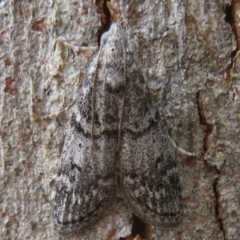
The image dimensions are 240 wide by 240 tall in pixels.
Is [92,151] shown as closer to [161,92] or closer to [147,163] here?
[147,163]

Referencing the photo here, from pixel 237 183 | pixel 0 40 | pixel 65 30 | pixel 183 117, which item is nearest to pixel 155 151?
pixel 183 117

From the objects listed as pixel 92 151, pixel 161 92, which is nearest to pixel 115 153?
pixel 92 151

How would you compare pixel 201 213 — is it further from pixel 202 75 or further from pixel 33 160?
pixel 33 160
